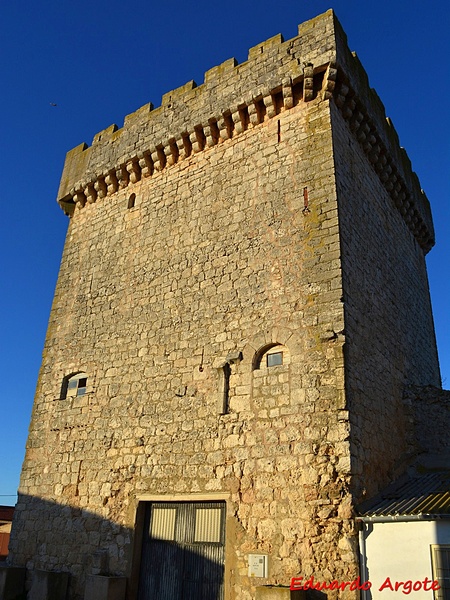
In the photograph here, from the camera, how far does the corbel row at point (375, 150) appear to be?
8.58m

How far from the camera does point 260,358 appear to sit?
7.38 m

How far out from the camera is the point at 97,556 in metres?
7.67

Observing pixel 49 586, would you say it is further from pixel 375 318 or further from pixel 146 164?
pixel 146 164

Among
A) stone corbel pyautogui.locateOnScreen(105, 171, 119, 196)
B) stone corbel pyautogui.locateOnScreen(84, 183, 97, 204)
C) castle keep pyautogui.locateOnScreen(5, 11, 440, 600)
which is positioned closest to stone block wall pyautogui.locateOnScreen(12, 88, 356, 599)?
castle keep pyautogui.locateOnScreen(5, 11, 440, 600)

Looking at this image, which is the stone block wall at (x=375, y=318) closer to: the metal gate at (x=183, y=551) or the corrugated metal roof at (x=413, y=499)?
the corrugated metal roof at (x=413, y=499)

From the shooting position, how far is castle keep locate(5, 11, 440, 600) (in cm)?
654

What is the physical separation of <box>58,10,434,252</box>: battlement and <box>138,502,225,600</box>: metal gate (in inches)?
252

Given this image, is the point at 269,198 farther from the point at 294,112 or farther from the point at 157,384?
the point at 157,384

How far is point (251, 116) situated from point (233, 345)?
418cm

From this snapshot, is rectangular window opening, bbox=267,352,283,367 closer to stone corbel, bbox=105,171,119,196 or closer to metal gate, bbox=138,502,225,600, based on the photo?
metal gate, bbox=138,502,225,600

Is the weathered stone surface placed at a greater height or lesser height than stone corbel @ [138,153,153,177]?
lesser

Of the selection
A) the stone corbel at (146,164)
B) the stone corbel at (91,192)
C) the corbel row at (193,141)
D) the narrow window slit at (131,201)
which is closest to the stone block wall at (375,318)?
the corbel row at (193,141)

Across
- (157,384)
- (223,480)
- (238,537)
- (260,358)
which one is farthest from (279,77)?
(238,537)

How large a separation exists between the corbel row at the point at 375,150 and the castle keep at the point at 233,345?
1.9 inches
